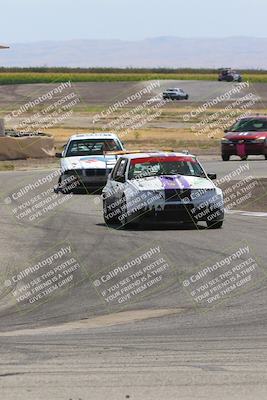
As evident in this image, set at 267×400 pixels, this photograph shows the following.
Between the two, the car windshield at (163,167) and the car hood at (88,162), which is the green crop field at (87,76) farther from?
the car windshield at (163,167)

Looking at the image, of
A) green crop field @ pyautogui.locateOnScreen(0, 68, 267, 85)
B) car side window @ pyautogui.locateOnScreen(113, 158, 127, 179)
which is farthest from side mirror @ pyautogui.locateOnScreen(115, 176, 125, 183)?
green crop field @ pyautogui.locateOnScreen(0, 68, 267, 85)

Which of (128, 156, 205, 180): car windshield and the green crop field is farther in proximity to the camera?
the green crop field

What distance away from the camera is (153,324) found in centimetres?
955

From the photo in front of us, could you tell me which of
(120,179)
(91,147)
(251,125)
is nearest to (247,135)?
(251,125)

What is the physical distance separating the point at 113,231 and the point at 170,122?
53.7 m

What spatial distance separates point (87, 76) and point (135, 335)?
12407 cm

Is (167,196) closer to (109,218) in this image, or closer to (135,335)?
(109,218)

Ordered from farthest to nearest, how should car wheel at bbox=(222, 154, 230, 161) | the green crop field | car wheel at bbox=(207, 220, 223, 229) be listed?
the green crop field, car wheel at bbox=(222, 154, 230, 161), car wheel at bbox=(207, 220, 223, 229)

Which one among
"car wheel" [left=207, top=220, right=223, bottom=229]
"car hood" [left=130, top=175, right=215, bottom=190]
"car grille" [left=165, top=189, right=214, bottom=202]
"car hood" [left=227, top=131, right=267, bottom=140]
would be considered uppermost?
"car hood" [left=130, top=175, right=215, bottom=190]

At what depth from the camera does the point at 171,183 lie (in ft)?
59.9

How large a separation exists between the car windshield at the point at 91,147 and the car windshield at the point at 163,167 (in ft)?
28.1

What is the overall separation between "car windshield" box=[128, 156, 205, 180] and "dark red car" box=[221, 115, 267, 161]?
58.1 feet

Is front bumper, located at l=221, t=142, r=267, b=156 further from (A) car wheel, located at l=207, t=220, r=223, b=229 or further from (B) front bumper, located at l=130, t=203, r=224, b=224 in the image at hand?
(B) front bumper, located at l=130, t=203, r=224, b=224

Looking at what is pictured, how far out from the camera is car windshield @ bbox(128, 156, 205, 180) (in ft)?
62.0
